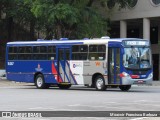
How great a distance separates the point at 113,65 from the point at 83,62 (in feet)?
7.78

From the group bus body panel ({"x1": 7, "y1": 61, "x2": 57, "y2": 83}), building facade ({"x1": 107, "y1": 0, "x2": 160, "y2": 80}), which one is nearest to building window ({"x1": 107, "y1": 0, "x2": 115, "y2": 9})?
building facade ({"x1": 107, "y1": 0, "x2": 160, "y2": 80})

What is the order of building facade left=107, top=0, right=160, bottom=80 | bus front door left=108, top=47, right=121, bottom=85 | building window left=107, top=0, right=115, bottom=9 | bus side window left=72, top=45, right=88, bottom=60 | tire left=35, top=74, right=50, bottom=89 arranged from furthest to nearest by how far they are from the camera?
building facade left=107, top=0, right=160, bottom=80 → building window left=107, top=0, right=115, bottom=9 → tire left=35, top=74, right=50, bottom=89 → bus side window left=72, top=45, right=88, bottom=60 → bus front door left=108, top=47, right=121, bottom=85

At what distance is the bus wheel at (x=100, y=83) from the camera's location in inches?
1207

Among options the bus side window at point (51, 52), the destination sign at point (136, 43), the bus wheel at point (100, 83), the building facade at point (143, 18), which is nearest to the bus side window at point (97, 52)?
the bus wheel at point (100, 83)

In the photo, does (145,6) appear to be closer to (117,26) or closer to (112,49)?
(117,26)

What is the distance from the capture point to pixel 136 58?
3008cm

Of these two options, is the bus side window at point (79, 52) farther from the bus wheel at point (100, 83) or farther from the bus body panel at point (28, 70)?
the bus body panel at point (28, 70)

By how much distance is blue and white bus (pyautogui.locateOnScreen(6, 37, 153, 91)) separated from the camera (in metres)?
30.0

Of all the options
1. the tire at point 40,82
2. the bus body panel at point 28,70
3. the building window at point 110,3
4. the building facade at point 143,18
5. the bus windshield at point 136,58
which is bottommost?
the tire at point 40,82

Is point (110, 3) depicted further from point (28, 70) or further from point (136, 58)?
point (136, 58)

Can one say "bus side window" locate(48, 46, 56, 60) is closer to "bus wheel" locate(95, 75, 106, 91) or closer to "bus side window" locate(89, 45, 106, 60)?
"bus side window" locate(89, 45, 106, 60)

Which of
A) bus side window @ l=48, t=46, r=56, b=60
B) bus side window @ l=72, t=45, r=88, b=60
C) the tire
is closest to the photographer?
bus side window @ l=72, t=45, r=88, b=60

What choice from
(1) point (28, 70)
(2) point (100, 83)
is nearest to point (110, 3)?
(1) point (28, 70)

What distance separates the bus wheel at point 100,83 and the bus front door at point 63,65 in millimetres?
2386
